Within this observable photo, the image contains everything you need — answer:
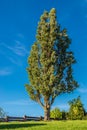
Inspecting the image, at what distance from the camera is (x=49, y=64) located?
2298 inches

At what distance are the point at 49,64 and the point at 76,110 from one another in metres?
9.39

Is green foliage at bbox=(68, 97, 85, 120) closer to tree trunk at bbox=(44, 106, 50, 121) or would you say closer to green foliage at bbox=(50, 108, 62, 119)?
green foliage at bbox=(50, 108, 62, 119)

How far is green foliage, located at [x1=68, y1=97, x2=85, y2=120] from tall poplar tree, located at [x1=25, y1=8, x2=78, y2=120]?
4.28m

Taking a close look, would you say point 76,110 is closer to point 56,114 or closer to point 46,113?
point 56,114

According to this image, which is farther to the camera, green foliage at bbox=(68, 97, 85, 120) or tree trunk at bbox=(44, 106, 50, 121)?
green foliage at bbox=(68, 97, 85, 120)

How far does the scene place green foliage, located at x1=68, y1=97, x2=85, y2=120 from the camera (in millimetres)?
63031

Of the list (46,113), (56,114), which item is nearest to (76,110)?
(56,114)

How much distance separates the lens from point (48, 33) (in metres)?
59.7

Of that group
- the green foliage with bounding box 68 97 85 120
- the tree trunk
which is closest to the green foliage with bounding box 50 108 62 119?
the green foliage with bounding box 68 97 85 120

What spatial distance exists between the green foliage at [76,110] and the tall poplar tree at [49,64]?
4.28m

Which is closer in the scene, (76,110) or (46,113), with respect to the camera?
(46,113)

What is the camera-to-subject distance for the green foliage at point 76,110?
63031 mm

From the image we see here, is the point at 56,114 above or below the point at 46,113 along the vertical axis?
above

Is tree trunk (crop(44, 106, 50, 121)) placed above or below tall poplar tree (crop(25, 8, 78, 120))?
below
